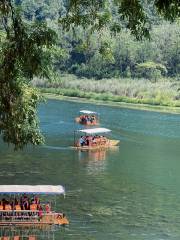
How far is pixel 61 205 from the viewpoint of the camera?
2688cm

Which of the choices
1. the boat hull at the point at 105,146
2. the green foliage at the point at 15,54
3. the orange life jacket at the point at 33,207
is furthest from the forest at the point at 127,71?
the green foliage at the point at 15,54

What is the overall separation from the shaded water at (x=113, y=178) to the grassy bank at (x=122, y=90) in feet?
71.3

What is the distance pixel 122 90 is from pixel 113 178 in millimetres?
50486

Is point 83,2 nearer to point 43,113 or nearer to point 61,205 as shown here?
point 61,205

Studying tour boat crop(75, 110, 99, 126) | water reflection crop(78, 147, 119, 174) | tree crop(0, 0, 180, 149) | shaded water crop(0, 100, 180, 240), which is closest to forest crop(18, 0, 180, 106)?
tour boat crop(75, 110, 99, 126)

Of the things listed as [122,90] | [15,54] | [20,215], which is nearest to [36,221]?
[20,215]

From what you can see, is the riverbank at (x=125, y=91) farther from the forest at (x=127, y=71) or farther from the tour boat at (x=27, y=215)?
the tour boat at (x=27, y=215)

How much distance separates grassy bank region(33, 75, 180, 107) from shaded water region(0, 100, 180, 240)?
21.7m

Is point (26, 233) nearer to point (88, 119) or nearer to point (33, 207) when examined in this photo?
point (33, 207)

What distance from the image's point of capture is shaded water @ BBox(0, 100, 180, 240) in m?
23.9

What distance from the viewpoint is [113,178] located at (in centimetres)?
3341

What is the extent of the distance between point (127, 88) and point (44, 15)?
43.2 m

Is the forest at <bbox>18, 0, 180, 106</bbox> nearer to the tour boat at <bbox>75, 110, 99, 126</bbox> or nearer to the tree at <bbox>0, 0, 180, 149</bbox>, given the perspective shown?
the tour boat at <bbox>75, 110, 99, 126</bbox>

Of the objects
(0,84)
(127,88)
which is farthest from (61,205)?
(127,88)
